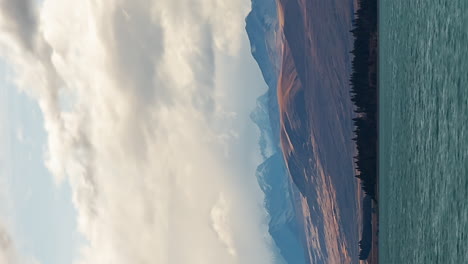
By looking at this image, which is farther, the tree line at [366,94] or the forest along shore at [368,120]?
the tree line at [366,94]

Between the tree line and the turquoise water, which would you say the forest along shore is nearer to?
the tree line

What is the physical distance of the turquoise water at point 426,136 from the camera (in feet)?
109

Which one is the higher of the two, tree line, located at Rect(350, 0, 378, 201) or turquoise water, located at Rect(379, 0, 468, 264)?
tree line, located at Rect(350, 0, 378, 201)

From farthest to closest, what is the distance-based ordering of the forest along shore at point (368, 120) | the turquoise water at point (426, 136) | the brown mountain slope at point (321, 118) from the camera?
the brown mountain slope at point (321, 118) < the forest along shore at point (368, 120) < the turquoise water at point (426, 136)

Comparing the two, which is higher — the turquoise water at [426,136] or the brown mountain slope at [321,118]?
the brown mountain slope at [321,118]

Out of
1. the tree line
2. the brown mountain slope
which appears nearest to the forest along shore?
the tree line

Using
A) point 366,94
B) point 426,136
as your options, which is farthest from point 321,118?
point 426,136

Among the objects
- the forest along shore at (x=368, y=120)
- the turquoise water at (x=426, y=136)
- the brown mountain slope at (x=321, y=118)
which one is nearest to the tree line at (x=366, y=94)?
the forest along shore at (x=368, y=120)

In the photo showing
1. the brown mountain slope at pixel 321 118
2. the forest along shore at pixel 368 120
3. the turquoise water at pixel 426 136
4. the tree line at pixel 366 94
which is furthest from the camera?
the brown mountain slope at pixel 321 118

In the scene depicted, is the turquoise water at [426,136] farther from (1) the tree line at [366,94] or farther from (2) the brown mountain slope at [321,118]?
(2) the brown mountain slope at [321,118]

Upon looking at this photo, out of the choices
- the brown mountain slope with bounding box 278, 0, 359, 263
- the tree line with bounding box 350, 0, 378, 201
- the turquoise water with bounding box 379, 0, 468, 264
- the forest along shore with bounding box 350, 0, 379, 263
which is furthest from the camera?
the brown mountain slope with bounding box 278, 0, 359, 263

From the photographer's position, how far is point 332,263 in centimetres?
16962

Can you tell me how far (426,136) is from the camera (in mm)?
43406

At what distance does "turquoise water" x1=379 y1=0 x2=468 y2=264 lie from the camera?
33156 millimetres
